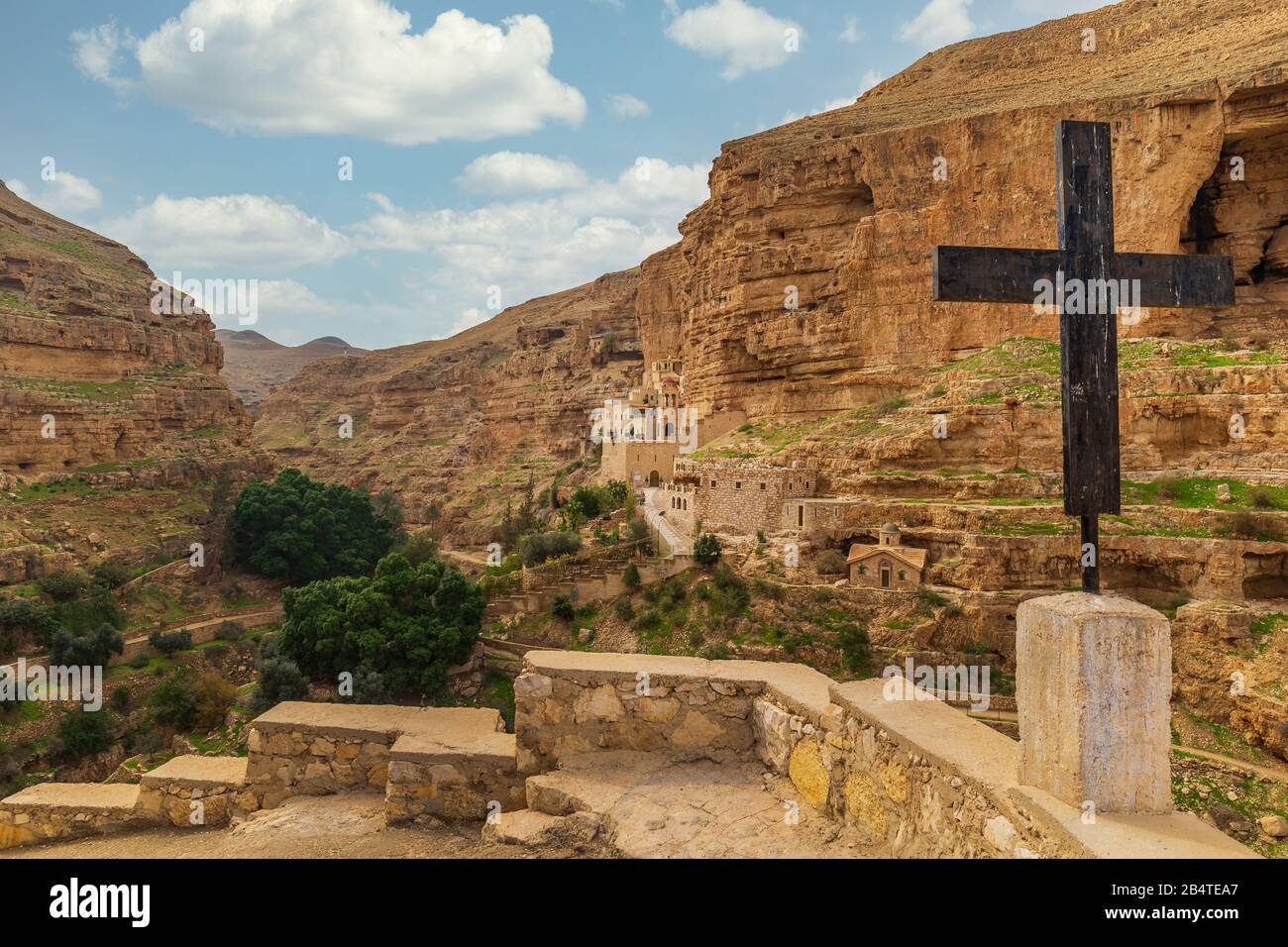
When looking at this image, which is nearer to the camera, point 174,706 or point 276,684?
point 276,684

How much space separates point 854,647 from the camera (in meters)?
18.0

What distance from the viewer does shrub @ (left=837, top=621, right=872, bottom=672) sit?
58.0 feet

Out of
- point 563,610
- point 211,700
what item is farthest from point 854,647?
point 211,700

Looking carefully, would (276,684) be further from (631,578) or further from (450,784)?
(450,784)

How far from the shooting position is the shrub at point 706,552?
21281 millimetres

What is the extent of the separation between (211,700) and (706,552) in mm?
12513

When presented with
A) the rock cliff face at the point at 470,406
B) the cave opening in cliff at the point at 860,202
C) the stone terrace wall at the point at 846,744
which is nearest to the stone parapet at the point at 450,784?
the stone terrace wall at the point at 846,744

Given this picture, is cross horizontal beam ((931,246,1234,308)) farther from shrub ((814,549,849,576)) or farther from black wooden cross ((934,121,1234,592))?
shrub ((814,549,849,576))

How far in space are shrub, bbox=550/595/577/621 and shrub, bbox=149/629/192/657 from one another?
10.7 metres

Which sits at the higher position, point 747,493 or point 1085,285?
point 1085,285

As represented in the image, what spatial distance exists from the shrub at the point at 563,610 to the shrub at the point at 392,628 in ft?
6.90

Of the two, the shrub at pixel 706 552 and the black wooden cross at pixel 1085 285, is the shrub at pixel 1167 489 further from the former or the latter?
the black wooden cross at pixel 1085 285

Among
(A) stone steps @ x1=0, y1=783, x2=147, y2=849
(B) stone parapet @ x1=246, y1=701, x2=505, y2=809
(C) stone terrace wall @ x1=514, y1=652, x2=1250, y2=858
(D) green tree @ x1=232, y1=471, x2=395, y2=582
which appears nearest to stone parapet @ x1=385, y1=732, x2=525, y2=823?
(C) stone terrace wall @ x1=514, y1=652, x2=1250, y2=858
